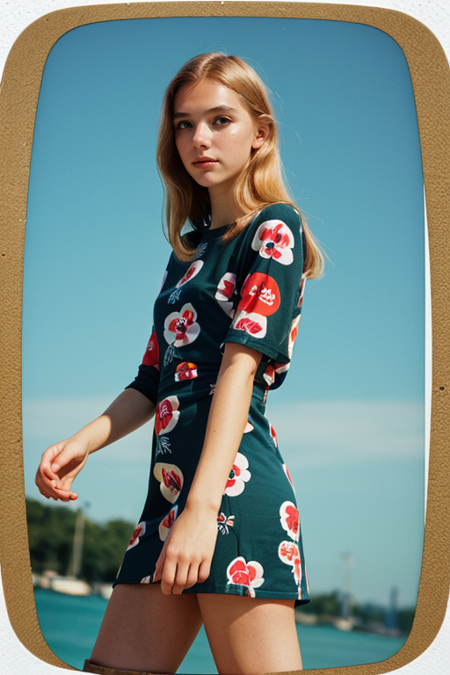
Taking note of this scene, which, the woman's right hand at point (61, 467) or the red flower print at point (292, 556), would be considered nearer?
the red flower print at point (292, 556)

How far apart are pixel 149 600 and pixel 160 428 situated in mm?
209

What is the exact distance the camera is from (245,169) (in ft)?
2.71

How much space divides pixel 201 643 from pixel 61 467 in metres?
0.32

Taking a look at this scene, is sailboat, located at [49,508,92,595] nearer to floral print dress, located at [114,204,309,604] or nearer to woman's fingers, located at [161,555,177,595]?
floral print dress, located at [114,204,309,604]

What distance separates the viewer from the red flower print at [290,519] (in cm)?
69

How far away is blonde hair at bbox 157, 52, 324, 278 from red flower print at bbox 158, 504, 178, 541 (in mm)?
336

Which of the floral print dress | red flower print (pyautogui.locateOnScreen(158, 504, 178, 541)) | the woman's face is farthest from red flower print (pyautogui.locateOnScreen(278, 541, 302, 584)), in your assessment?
the woman's face

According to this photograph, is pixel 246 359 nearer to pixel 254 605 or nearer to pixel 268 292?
pixel 268 292

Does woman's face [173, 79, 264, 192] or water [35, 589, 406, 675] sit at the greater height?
woman's face [173, 79, 264, 192]

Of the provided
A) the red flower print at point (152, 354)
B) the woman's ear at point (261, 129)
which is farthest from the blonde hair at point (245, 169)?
the red flower print at point (152, 354)

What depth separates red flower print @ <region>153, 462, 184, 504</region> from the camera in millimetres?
726

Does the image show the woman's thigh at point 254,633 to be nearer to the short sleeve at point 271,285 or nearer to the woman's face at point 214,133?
the short sleeve at point 271,285

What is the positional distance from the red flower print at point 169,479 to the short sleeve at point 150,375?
14 centimetres

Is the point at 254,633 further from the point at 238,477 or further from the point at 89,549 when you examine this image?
the point at 89,549
